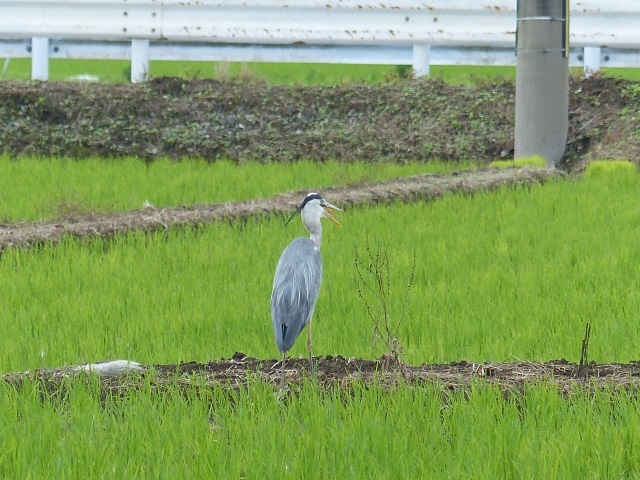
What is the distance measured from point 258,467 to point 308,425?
1.35 feet

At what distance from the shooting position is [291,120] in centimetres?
1239

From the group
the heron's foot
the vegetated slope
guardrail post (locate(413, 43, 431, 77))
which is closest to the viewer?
the heron's foot

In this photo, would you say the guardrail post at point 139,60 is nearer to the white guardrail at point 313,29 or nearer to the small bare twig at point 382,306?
the white guardrail at point 313,29

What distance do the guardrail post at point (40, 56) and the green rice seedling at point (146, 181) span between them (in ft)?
7.53

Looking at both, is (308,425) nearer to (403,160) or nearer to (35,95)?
(403,160)

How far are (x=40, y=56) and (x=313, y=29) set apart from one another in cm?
302

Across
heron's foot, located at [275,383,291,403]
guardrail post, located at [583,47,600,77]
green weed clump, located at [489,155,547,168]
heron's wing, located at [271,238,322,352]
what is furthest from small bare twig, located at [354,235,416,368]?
guardrail post, located at [583,47,600,77]

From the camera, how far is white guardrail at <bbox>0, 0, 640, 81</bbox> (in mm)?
13023

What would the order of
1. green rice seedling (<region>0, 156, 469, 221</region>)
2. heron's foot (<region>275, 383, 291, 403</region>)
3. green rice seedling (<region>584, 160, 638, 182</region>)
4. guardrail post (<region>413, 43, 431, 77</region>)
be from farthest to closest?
1. guardrail post (<region>413, 43, 431, 77</region>)
2. green rice seedling (<region>584, 160, 638, 182</region>)
3. green rice seedling (<region>0, 156, 469, 221</region>)
4. heron's foot (<region>275, 383, 291, 403</region>)

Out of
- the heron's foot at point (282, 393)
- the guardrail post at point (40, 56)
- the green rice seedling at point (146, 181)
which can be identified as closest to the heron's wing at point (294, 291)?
the heron's foot at point (282, 393)

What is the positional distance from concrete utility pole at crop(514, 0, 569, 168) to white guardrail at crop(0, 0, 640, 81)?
176 cm

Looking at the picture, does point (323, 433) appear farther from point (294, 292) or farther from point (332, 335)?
point (332, 335)

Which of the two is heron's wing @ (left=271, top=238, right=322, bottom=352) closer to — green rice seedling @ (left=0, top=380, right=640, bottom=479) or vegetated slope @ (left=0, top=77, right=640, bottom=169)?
green rice seedling @ (left=0, top=380, right=640, bottom=479)

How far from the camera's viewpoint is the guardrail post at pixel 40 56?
43.7ft
